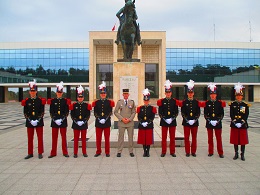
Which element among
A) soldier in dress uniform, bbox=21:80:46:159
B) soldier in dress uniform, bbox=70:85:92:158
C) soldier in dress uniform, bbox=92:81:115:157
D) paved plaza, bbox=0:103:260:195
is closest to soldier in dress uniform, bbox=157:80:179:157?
paved plaza, bbox=0:103:260:195

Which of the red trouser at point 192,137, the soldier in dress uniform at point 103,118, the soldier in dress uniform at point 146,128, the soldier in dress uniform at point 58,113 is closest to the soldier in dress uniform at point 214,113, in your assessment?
the red trouser at point 192,137

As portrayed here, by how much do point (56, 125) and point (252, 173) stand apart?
5095mm

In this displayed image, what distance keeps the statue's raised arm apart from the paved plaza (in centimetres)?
494

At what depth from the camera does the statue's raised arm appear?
959cm

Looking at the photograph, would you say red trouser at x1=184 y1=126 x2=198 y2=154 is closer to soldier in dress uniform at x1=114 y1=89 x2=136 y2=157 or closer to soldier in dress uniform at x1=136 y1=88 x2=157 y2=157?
soldier in dress uniform at x1=136 y1=88 x2=157 y2=157

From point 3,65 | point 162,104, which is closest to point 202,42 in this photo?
point 3,65

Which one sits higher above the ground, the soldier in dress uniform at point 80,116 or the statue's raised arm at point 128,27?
the statue's raised arm at point 128,27

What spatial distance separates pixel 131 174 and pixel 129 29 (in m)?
6.68

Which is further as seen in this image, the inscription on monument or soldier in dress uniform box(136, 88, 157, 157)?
the inscription on monument

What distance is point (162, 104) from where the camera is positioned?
6668mm

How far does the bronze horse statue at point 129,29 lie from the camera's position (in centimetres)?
959

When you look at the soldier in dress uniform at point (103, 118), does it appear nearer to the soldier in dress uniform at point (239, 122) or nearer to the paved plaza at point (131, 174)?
the paved plaza at point (131, 174)

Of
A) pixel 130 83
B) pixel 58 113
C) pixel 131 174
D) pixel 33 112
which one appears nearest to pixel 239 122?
pixel 131 174

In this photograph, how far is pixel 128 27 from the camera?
993 cm
